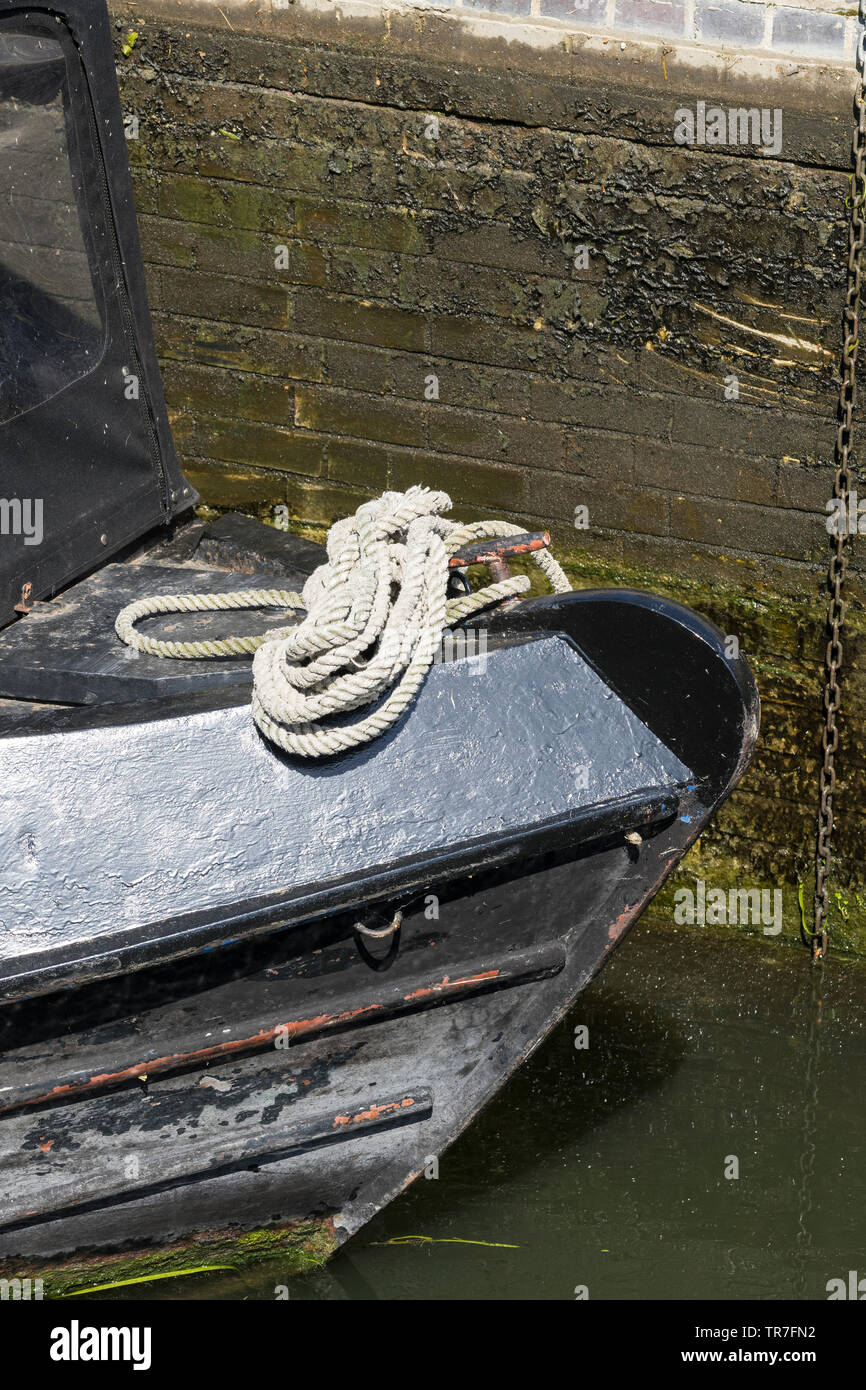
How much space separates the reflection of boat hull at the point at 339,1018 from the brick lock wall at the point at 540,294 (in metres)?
1.53

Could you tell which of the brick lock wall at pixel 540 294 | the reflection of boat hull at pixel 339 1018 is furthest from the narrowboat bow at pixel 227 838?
the brick lock wall at pixel 540 294

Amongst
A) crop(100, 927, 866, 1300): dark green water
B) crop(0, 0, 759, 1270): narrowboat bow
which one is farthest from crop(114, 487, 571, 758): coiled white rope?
crop(100, 927, 866, 1300): dark green water

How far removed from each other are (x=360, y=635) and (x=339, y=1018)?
2.46 ft

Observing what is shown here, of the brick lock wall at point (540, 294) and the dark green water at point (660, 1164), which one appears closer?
the dark green water at point (660, 1164)

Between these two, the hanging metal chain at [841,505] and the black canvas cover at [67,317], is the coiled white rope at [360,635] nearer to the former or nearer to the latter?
the black canvas cover at [67,317]

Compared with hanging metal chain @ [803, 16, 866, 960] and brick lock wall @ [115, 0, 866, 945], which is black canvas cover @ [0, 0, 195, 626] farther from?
hanging metal chain @ [803, 16, 866, 960]

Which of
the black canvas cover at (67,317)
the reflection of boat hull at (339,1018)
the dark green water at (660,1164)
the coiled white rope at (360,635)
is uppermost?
the black canvas cover at (67,317)

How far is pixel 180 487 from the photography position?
3453 mm

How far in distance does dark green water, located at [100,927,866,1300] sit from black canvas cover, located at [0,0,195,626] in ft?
5.69

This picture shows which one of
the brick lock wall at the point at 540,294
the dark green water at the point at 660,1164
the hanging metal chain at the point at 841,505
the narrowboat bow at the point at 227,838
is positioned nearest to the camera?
the narrowboat bow at the point at 227,838

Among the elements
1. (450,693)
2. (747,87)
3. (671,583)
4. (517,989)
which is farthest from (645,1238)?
(747,87)

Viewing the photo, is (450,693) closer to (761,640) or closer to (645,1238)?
(645,1238)

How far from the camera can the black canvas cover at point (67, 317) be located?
283 cm
